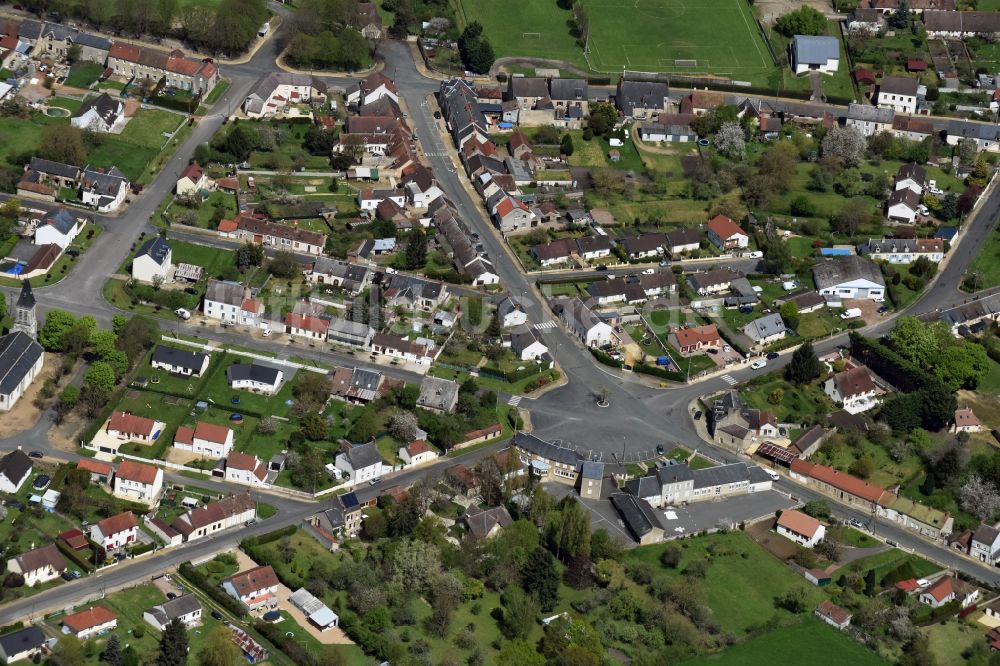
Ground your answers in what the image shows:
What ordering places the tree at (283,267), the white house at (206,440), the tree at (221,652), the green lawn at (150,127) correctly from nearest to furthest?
the tree at (221,652), the white house at (206,440), the tree at (283,267), the green lawn at (150,127)

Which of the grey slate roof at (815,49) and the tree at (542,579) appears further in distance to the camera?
the grey slate roof at (815,49)

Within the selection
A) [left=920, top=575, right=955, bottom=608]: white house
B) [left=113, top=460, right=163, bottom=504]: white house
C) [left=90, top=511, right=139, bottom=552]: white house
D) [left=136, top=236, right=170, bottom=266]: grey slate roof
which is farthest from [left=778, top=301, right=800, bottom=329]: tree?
[left=90, top=511, right=139, bottom=552]: white house

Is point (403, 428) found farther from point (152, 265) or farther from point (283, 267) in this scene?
point (152, 265)

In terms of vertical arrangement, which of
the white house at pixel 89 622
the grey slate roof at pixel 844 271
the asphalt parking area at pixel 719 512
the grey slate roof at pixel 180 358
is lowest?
the asphalt parking area at pixel 719 512

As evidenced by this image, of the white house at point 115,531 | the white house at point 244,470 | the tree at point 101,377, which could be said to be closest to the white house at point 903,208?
the white house at point 244,470

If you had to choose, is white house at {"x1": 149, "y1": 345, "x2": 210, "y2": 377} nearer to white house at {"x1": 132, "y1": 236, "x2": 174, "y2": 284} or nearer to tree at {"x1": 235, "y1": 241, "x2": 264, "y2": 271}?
white house at {"x1": 132, "y1": 236, "x2": 174, "y2": 284}

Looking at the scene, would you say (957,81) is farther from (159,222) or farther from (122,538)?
(122,538)

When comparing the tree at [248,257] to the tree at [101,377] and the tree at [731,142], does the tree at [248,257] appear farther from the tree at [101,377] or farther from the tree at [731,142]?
the tree at [731,142]

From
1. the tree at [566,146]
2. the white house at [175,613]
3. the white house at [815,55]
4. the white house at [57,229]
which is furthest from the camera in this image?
the white house at [815,55]
